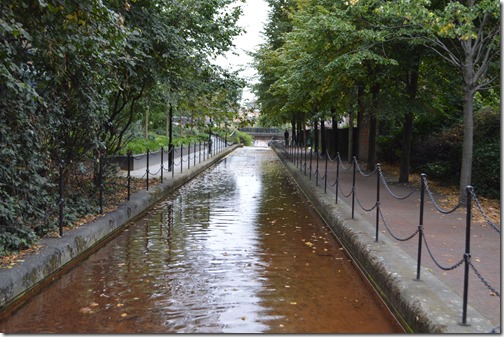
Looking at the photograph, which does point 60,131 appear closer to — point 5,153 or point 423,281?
point 5,153

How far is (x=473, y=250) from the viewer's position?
7297 millimetres

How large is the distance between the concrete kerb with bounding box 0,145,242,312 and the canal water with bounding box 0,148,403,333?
165mm

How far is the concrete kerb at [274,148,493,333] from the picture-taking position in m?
4.41

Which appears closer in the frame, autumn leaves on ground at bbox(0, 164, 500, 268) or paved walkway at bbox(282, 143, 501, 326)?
paved walkway at bbox(282, 143, 501, 326)

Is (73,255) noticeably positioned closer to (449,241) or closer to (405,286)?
(405,286)

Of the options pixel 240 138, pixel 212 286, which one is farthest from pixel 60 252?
pixel 240 138

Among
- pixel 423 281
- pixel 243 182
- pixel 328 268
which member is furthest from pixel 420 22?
pixel 243 182

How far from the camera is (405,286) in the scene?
537 centimetres

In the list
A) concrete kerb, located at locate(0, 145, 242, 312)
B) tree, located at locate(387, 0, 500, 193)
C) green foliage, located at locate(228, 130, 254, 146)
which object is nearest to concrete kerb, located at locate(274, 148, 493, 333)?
tree, located at locate(387, 0, 500, 193)

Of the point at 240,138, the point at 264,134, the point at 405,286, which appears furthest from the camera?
the point at 264,134

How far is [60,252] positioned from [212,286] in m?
2.22

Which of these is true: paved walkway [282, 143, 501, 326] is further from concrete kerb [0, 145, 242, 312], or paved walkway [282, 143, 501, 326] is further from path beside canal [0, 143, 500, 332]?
concrete kerb [0, 145, 242, 312]

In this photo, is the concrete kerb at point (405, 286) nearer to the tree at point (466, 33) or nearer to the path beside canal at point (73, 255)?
the path beside canal at point (73, 255)

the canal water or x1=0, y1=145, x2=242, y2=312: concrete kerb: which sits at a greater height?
x1=0, y1=145, x2=242, y2=312: concrete kerb
